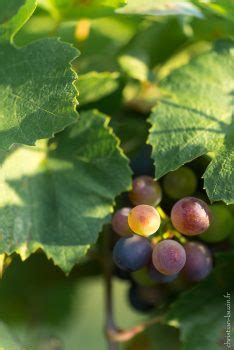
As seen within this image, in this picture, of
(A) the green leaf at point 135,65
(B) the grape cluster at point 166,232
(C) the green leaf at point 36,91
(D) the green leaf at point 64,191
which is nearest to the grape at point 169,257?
(B) the grape cluster at point 166,232

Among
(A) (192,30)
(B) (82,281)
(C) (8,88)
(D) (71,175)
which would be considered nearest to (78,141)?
(D) (71,175)

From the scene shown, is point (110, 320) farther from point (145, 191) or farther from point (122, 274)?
point (145, 191)

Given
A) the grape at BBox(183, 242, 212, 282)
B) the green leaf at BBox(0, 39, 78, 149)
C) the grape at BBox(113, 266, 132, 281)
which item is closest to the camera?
the green leaf at BBox(0, 39, 78, 149)

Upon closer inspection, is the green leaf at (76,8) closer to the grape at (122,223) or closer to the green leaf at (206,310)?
the grape at (122,223)

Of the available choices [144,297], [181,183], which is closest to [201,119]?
[181,183]

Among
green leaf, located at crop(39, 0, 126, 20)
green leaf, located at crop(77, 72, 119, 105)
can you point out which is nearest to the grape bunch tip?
green leaf, located at crop(77, 72, 119, 105)

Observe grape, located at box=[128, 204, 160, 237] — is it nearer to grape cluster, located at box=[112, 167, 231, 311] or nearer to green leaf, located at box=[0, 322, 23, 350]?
grape cluster, located at box=[112, 167, 231, 311]
